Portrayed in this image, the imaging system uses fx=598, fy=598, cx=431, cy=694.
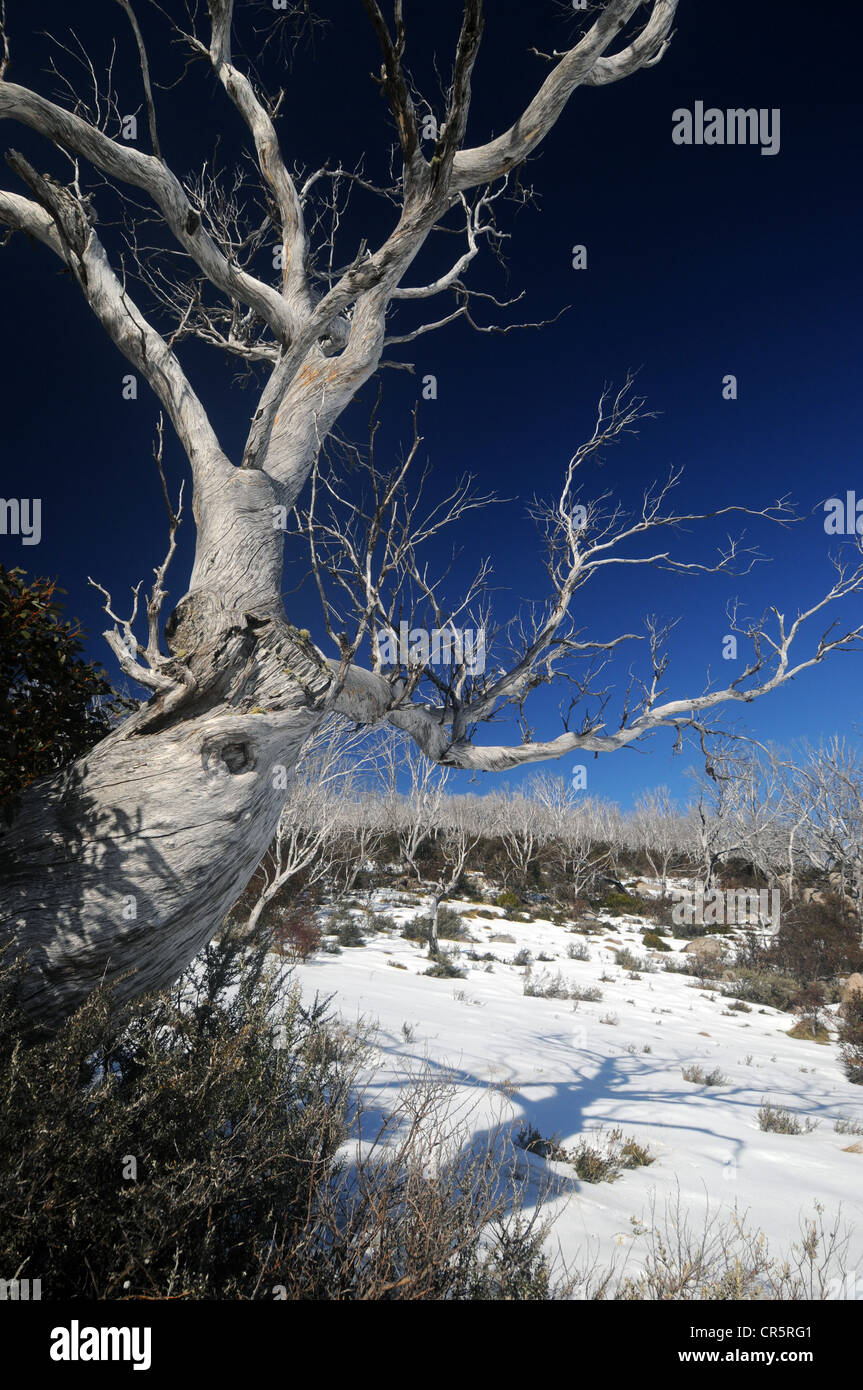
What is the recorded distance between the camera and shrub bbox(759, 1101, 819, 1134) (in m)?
5.64

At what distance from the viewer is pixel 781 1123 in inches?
223

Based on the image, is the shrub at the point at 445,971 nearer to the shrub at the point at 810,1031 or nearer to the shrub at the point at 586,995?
the shrub at the point at 586,995

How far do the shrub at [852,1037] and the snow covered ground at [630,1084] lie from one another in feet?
0.82

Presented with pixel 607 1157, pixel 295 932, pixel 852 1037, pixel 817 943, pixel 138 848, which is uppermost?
pixel 138 848

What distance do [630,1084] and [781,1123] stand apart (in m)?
1.51

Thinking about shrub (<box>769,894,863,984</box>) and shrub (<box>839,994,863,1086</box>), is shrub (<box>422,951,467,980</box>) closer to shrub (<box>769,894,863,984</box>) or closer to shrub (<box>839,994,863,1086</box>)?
shrub (<box>839,994,863,1086</box>)

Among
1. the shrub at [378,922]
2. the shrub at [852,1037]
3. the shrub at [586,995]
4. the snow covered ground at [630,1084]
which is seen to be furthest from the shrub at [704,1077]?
the shrub at [378,922]

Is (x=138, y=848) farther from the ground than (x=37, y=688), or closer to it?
closer to it

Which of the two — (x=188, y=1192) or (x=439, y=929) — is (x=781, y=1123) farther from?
(x=439, y=929)

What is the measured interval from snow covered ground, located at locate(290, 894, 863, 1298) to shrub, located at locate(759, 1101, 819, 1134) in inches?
3.2

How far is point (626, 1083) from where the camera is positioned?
263 inches

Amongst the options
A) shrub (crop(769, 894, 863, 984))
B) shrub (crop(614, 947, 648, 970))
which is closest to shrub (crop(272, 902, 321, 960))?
shrub (crop(614, 947, 648, 970))

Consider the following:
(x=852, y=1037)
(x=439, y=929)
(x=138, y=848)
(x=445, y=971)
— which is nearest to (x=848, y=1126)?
(x=852, y=1037)

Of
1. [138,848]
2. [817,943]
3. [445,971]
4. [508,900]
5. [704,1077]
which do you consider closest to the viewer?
[138,848]
